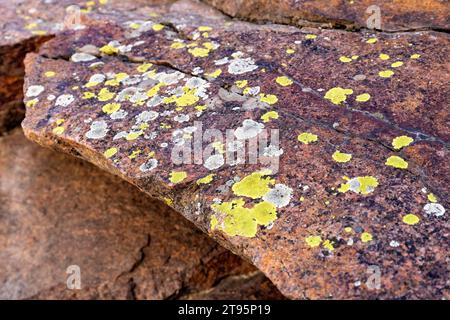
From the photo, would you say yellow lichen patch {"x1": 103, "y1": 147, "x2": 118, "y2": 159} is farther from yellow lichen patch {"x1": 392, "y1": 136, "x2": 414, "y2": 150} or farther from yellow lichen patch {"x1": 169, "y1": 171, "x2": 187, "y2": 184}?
yellow lichen patch {"x1": 392, "y1": 136, "x2": 414, "y2": 150}

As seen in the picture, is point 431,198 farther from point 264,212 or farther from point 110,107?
point 110,107

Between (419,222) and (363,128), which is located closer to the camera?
(419,222)

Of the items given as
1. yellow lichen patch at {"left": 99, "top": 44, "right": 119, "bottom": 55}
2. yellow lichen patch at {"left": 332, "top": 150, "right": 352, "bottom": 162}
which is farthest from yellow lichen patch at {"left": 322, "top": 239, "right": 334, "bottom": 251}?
yellow lichen patch at {"left": 99, "top": 44, "right": 119, "bottom": 55}

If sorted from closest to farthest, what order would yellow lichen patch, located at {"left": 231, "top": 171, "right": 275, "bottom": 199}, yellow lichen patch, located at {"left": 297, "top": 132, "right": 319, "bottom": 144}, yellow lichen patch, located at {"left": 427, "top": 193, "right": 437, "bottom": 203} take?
yellow lichen patch, located at {"left": 427, "top": 193, "right": 437, "bottom": 203} < yellow lichen patch, located at {"left": 231, "top": 171, "right": 275, "bottom": 199} < yellow lichen patch, located at {"left": 297, "top": 132, "right": 319, "bottom": 144}

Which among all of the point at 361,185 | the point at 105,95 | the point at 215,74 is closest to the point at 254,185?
the point at 361,185

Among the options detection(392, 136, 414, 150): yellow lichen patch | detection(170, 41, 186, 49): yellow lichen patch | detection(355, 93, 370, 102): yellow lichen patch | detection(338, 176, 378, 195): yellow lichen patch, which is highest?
detection(355, 93, 370, 102): yellow lichen patch

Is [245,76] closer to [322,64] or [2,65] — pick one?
[322,64]

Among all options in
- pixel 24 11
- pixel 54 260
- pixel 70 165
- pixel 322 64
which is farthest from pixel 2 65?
pixel 322 64
